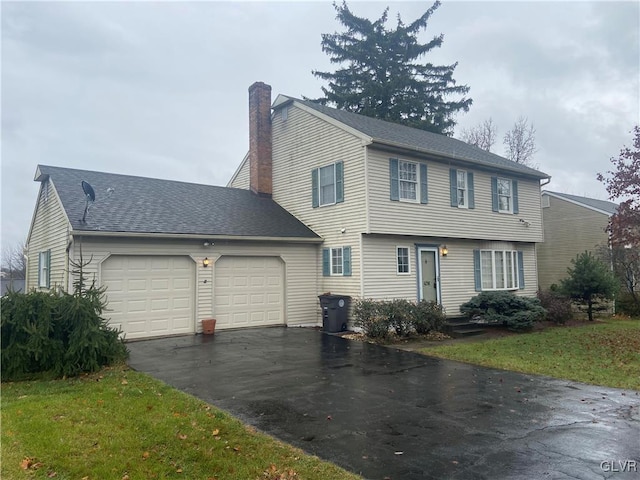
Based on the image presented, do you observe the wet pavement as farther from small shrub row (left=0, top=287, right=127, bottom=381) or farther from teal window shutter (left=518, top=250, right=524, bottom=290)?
teal window shutter (left=518, top=250, right=524, bottom=290)

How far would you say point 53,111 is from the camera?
20.7 m

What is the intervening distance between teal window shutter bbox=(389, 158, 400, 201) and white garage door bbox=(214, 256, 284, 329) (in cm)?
431

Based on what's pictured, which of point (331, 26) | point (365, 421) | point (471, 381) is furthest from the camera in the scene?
point (331, 26)

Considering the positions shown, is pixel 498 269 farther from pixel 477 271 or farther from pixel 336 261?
pixel 336 261

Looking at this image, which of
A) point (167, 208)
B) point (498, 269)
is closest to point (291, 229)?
point (167, 208)

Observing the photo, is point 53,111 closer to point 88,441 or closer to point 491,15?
point 491,15

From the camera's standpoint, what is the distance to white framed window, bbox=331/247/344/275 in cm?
1443

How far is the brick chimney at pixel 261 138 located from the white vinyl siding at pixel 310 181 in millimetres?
314

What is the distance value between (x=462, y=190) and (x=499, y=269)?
3.72m

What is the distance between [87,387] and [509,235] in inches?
611

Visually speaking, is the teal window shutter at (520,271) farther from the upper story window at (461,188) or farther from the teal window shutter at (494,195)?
the upper story window at (461,188)

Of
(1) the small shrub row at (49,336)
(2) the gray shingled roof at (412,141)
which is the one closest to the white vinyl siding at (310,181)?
(2) the gray shingled roof at (412,141)

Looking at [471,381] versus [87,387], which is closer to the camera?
[87,387]

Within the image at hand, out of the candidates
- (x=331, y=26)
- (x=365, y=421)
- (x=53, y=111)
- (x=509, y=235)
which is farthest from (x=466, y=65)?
(x=365, y=421)
